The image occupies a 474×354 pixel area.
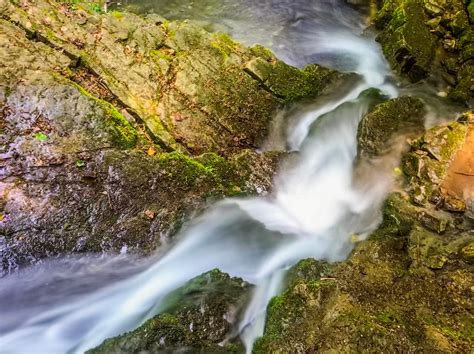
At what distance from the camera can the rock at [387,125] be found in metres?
7.64

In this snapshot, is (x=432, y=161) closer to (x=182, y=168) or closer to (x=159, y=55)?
(x=182, y=168)

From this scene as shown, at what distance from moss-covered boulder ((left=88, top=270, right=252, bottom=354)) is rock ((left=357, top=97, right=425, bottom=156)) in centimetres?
402

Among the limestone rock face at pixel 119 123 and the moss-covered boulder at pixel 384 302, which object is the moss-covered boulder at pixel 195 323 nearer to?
the moss-covered boulder at pixel 384 302

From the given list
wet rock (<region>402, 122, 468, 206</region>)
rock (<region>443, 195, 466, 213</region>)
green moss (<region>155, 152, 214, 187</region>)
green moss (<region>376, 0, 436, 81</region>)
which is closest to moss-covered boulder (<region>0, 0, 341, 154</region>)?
green moss (<region>155, 152, 214, 187</region>)

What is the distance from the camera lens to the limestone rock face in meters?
5.39

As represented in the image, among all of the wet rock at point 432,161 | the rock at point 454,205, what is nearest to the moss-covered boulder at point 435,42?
the wet rock at point 432,161

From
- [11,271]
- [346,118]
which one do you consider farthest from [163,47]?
[11,271]

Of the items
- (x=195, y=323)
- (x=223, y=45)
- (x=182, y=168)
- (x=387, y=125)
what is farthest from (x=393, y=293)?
(x=223, y=45)

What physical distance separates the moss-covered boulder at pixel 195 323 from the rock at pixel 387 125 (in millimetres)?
4025

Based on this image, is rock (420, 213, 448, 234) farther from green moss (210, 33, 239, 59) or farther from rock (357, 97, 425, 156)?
green moss (210, 33, 239, 59)

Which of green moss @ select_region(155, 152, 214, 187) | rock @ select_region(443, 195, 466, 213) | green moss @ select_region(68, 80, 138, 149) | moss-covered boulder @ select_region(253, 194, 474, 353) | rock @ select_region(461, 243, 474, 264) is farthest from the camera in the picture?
rock @ select_region(443, 195, 466, 213)

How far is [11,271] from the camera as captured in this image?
499 cm

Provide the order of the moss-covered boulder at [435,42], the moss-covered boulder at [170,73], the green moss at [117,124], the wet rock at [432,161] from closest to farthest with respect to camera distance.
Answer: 1. the green moss at [117,124]
2. the wet rock at [432,161]
3. the moss-covered boulder at [170,73]
4. the moss-covered boulder at [435,42]

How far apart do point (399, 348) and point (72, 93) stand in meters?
5.66
